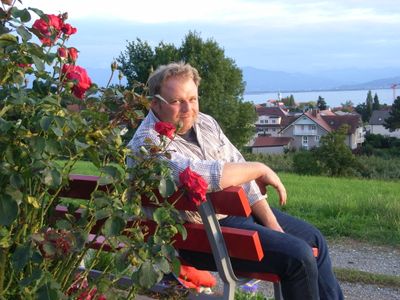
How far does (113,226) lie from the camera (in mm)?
2186

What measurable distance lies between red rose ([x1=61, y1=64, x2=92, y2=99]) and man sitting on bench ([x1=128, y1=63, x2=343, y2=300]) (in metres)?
0.51

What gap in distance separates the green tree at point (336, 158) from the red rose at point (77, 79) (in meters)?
39.0

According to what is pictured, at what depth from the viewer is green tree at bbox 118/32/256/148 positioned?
137 feet

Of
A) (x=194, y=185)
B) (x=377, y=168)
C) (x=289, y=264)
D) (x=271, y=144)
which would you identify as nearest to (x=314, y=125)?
(x=271, y=144)

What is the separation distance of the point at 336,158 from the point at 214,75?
9.37 metres

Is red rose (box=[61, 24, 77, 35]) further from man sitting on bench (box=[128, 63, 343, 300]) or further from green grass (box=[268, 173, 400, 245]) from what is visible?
green grass (box=[268, 173, 400, 245])

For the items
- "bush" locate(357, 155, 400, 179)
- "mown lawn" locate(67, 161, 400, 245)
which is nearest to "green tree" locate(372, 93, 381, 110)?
"bush" locate(357, 155, 400, 179)

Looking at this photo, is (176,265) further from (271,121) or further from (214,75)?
(271,121)

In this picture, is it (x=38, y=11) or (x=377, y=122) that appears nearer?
(x=38, y=11)

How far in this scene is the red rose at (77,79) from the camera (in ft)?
8.09

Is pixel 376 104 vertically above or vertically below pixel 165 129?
below

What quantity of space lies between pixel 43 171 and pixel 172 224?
21.9 inches

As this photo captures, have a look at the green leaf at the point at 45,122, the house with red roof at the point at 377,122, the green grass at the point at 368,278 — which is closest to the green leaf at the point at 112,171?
the green leaf at the point at 45,122

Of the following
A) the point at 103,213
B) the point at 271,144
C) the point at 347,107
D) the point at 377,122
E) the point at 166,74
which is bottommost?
the point at 347,107
